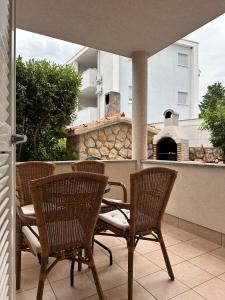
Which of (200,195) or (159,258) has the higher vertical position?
(200,195)

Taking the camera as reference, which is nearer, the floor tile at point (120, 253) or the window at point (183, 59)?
the floor tile at point (120, 253)

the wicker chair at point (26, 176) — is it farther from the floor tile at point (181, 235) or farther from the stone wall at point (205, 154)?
the stone wall at point (205, 154)

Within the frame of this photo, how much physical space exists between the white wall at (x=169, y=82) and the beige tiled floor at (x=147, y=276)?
7409 mm

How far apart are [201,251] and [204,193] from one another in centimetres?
64

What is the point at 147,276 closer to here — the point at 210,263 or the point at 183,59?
the point at 210,263

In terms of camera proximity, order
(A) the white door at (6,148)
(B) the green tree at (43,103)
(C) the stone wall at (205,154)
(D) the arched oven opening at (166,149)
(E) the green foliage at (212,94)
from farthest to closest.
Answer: (E) the green foliage at (212,94), (D) the arched oven opening at (166,149), (C) the stone wall at (205,154), (B) the green tree at (43,103), (A) the white door at (6,148)

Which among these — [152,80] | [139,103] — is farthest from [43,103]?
[152,80]

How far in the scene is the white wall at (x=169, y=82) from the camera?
944 cm

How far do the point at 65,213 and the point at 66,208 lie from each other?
0.11 ft

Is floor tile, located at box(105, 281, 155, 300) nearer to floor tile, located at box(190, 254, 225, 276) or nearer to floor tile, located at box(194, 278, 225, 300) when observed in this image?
floor tile, located at box(194, 278, 225, 300)

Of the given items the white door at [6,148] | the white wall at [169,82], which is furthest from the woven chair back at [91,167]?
the white wall at [169,82]

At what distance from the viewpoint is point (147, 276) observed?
184cm

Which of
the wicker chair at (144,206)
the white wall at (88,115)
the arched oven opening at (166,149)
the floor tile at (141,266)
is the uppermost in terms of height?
the white wall at (88,115)

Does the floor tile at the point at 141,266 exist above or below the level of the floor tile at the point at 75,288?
above
